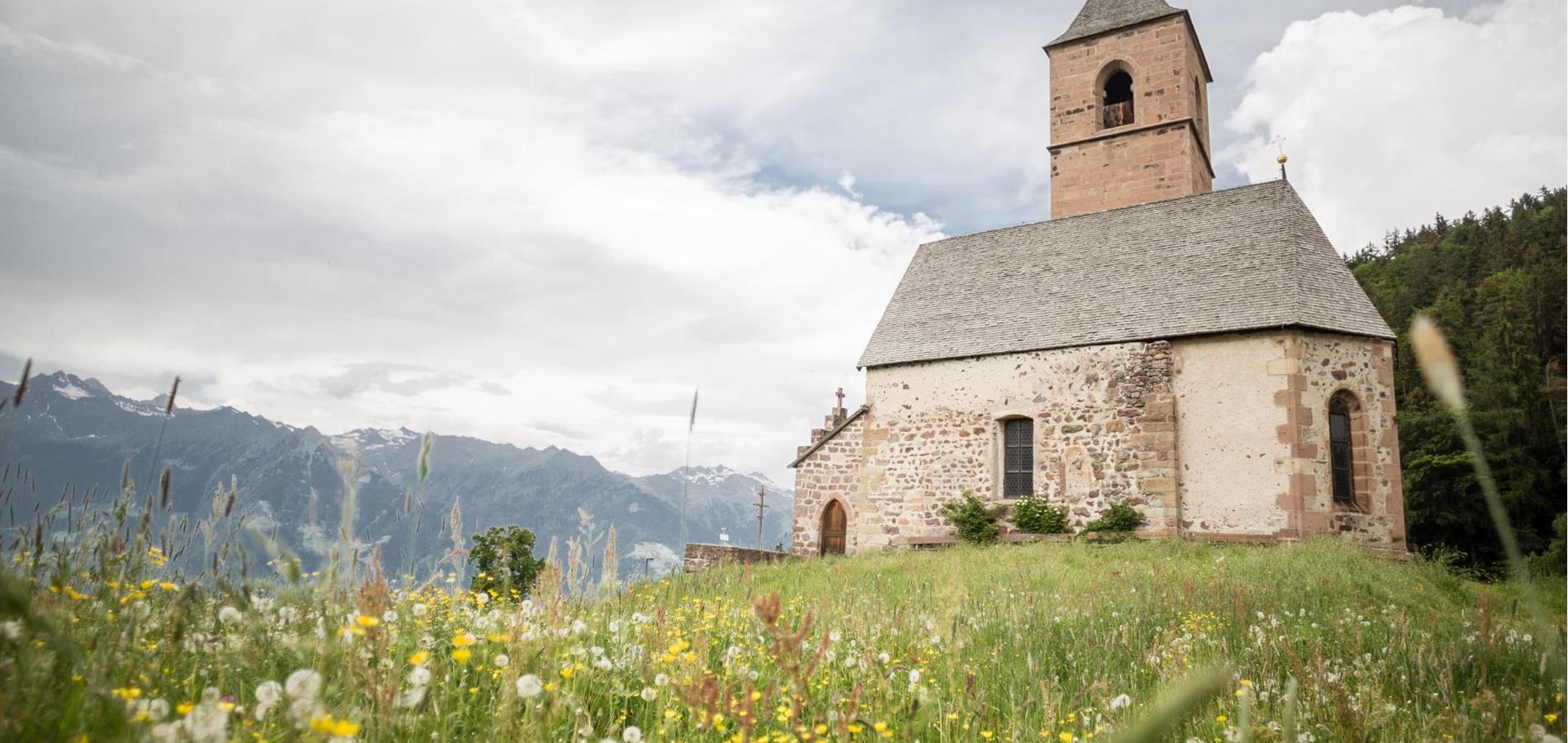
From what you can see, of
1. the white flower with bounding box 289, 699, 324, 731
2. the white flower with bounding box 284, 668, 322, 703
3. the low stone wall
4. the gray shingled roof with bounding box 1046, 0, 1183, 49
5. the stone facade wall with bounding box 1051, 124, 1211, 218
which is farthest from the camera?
the gray shingled roof with bounding box 1046, 0, 1183, 49

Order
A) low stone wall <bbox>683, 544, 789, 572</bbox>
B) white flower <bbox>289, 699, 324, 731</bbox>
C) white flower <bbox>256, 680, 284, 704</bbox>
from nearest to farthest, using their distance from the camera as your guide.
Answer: white flower <bbox>289, 699, 324, 731</bbox>, white flower <bbox>256, 680, 284, 704</bbox>, low stone wall <bbox>683, 544, 789, 572</bbox>

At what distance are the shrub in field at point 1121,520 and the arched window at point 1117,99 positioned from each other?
552 inches

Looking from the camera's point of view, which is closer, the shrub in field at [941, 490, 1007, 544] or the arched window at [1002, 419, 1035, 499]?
the shrub in field at [941, 490, 1007, 544]

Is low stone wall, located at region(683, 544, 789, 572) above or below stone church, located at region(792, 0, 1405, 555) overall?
below

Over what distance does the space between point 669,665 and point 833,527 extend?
19.6 meters

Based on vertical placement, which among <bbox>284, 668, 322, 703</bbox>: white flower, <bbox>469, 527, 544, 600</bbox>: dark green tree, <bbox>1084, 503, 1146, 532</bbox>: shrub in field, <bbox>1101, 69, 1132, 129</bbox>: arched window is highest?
<bbox>1101, 69, 1132, 129</bbox>: arched window

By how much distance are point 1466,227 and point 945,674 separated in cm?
7148

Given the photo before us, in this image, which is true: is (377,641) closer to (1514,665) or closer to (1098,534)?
(1514,665)

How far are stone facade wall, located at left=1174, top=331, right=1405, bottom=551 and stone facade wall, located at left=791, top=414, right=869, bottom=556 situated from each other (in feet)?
27.2

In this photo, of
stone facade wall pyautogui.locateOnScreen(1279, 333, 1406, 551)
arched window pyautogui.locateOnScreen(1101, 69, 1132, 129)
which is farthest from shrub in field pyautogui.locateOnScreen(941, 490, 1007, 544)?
arched window pyautogui.locateOnScreen(1101, 69, 1132, 129)

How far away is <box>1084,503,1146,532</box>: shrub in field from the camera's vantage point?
18.2 metres

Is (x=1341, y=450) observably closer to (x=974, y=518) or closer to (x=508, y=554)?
(x=974, y=518)

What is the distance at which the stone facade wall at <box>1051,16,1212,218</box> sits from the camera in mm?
25469

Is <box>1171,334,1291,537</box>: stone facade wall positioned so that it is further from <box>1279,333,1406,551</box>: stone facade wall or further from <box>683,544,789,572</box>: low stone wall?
<box>683,544,789,572</box>: low stone wall
